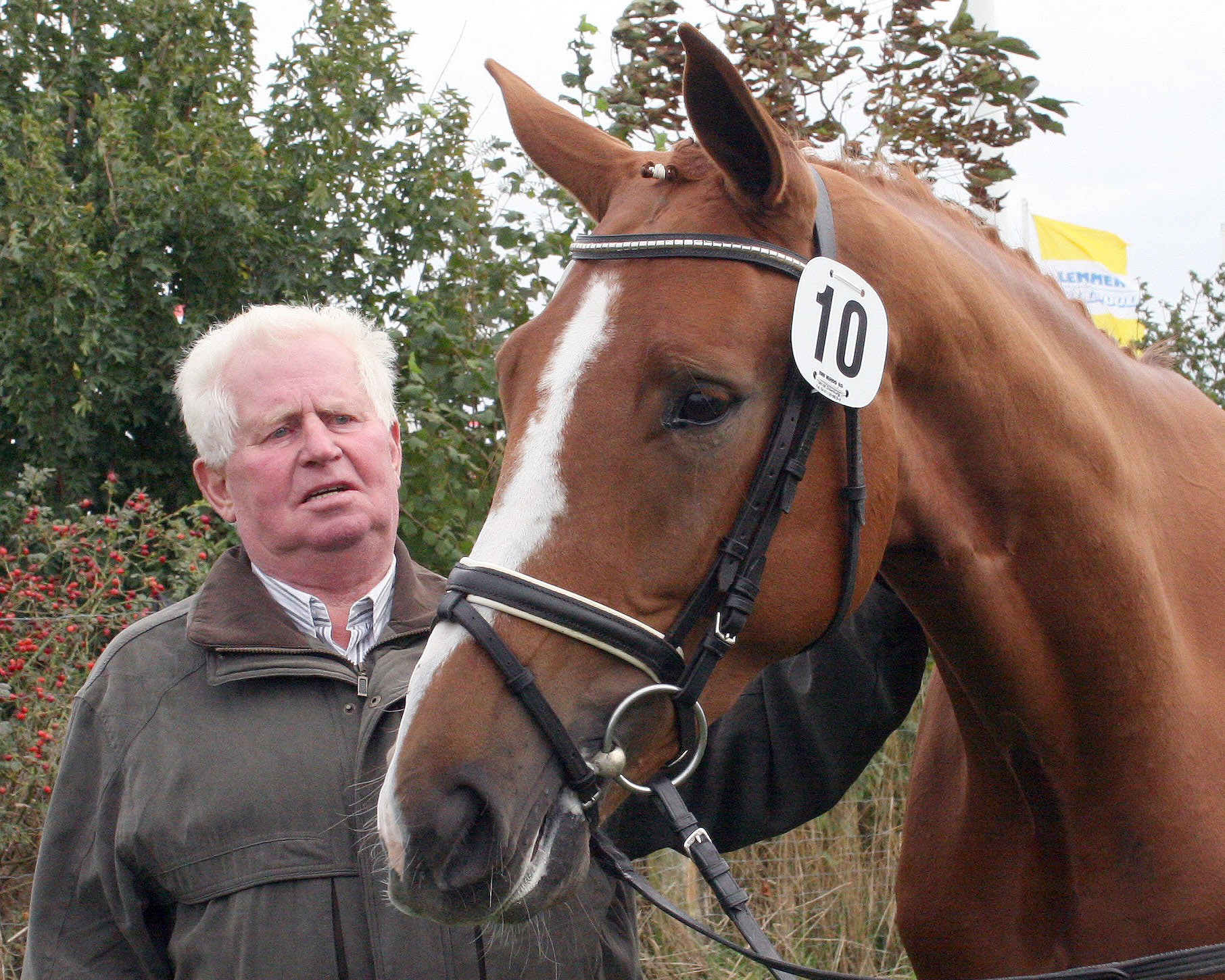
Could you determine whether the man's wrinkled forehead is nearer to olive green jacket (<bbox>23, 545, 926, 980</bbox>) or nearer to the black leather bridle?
olive green jacket (<bbox>23, 545, 926, 980</bbox>)

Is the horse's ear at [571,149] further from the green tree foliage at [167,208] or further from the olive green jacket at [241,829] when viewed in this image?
the green tree foliage at [167,208]

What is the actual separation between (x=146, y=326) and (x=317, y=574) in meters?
5.08

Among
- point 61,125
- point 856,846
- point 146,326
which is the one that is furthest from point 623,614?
point 61,125

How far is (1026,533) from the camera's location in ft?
6.56

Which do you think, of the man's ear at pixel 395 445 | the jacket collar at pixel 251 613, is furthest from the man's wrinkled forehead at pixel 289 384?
the jacket collar at pixel 251 613

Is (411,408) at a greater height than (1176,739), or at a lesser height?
greater

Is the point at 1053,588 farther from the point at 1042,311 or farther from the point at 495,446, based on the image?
the point at 495,446

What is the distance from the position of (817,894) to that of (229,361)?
11.4 feet

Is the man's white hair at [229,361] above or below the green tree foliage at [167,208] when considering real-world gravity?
below

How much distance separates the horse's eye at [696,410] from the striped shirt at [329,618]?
0.89m

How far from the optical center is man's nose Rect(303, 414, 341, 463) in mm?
2348

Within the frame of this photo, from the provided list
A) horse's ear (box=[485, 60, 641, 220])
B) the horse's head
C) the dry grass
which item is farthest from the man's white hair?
the dry grass

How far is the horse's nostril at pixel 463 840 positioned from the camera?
1517 millimetres

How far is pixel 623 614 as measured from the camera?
1657 mm
